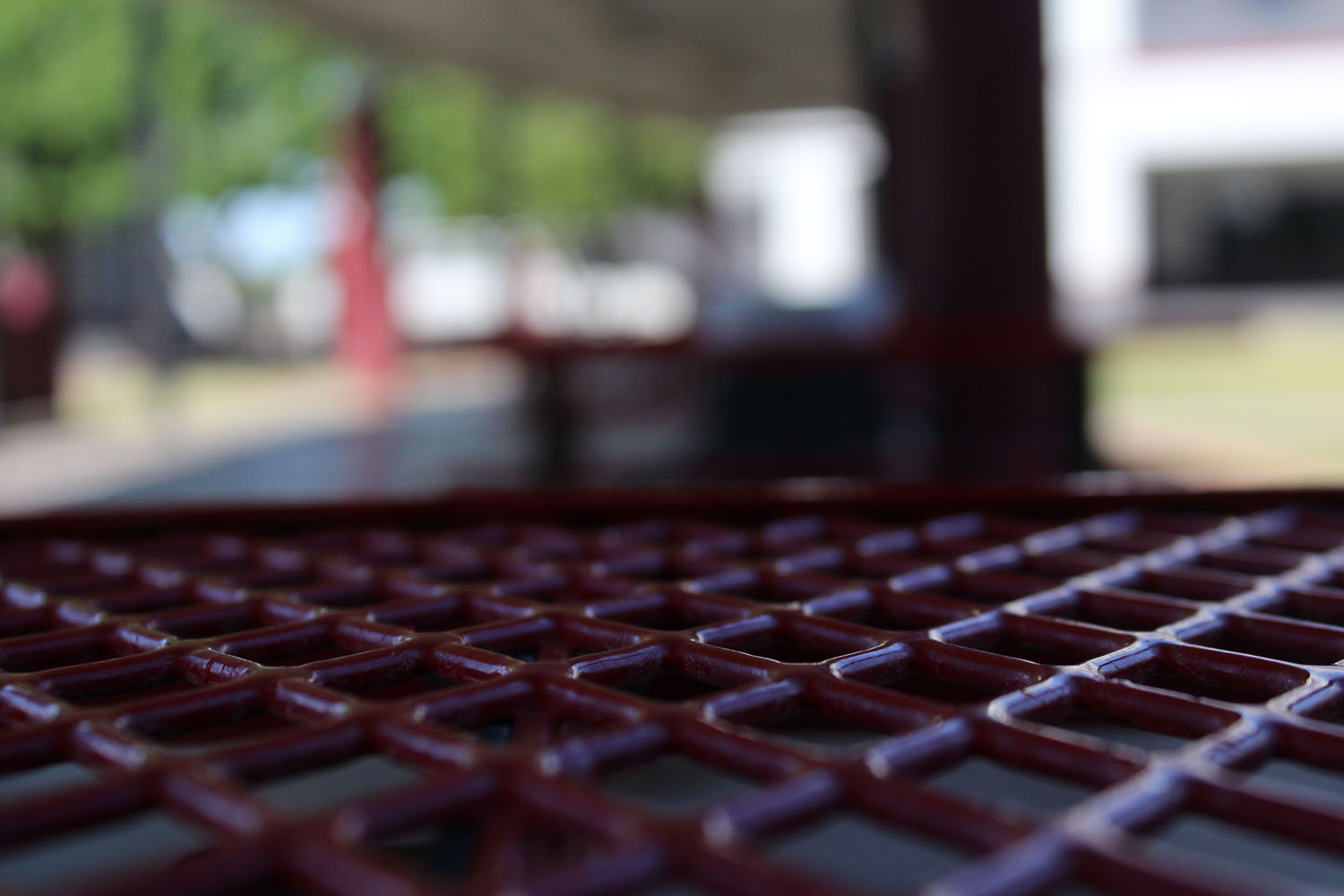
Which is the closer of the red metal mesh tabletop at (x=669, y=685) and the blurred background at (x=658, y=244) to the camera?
the red metal mesh tabletop at (x=669, y=685)

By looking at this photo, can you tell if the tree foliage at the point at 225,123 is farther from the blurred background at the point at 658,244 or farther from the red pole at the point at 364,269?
the red pole at the point at 364,269

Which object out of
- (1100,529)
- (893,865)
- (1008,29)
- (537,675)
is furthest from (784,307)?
(537,675)

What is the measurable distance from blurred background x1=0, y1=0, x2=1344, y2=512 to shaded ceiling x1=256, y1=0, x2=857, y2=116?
7cm

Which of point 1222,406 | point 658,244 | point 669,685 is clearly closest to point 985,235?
point 669,685

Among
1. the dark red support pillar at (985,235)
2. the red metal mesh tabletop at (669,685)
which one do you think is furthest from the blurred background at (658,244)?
the red metal mesh tabletop at (669,685)

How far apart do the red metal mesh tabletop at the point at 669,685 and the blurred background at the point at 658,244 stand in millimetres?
411

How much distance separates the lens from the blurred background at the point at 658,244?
13.9ft

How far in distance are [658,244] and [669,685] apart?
13.8 metres

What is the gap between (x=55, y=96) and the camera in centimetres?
1110

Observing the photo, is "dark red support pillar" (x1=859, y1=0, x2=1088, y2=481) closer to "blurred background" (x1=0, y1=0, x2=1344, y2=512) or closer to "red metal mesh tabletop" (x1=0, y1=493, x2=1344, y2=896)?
"blurred background" (x1=0, y1=0, x2=1344, y2=512)

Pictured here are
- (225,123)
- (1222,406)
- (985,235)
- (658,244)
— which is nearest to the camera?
(985,235)

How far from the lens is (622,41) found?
12047 millimetres

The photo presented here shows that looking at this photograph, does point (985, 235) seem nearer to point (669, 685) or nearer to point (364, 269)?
point (669, 685)


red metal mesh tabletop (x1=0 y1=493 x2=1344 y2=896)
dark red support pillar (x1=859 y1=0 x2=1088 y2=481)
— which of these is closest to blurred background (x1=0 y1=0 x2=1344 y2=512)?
dark red support pillar (x1=859 y1=0 x2=1088 y2=481)
